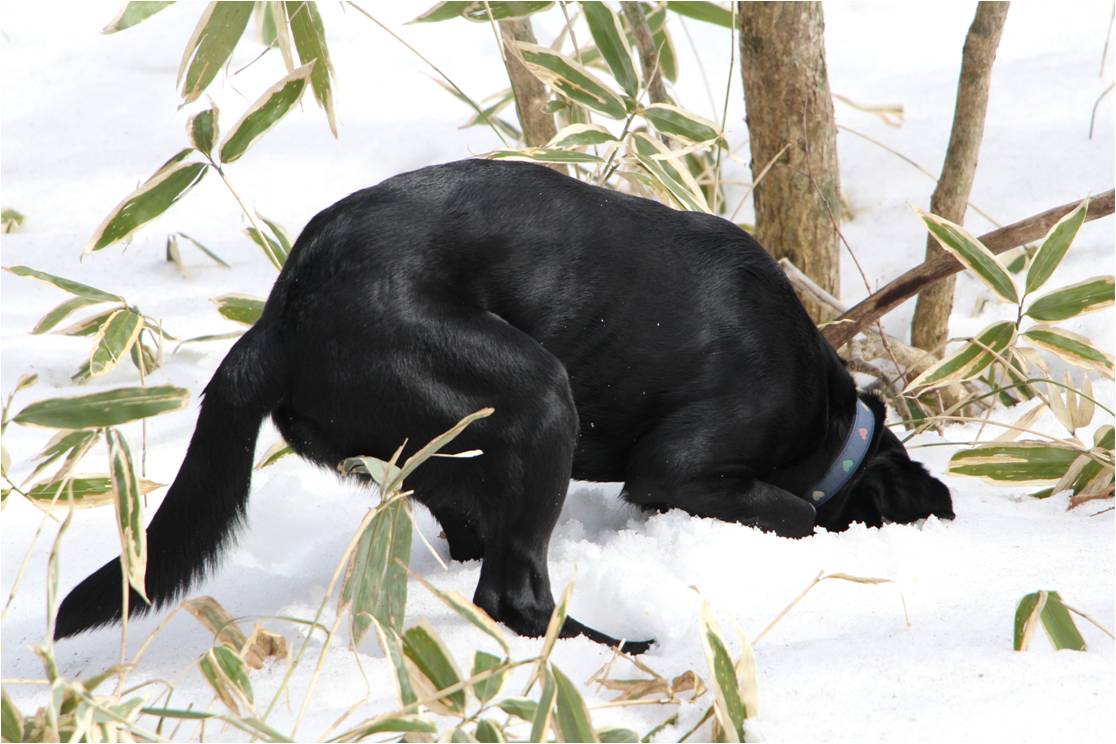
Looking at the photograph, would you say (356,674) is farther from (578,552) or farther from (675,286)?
(675,286)

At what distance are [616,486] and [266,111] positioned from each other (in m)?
1.06

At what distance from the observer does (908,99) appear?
14.5 ft

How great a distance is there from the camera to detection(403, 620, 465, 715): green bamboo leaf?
1474 mm

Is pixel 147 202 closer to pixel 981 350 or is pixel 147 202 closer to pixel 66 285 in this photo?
pixel 66 285

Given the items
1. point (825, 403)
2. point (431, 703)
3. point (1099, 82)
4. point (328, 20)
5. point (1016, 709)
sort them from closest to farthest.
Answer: point (431, 703) → point (1016, 709) → point (825, 403) → point (1099, 82) → point (328, 20)

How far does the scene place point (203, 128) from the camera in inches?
90.5

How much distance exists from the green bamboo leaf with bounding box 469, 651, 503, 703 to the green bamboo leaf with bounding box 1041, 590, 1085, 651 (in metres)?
0.75

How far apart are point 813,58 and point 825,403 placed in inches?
41.1

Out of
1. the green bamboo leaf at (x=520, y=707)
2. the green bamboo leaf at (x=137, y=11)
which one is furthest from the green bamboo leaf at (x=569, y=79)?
the green bamboo leaf at (x=520, y=707)

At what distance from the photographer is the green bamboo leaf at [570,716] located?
1347mm

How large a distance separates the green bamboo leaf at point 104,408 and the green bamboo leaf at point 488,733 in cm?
52

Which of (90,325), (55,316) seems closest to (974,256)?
(90,325)

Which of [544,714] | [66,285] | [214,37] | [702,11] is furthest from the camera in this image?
[702,11]

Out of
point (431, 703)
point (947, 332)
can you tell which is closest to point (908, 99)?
point (947, 332)
